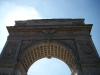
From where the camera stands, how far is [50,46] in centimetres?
1802

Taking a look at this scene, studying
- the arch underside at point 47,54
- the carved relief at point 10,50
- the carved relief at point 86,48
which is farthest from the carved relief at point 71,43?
the carved relief at point 10,50

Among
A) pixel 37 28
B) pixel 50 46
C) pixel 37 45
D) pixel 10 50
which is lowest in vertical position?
pixel 10 50

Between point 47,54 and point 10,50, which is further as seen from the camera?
point 47,54

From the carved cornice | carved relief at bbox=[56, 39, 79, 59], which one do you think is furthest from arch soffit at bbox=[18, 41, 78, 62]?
the carved cornice

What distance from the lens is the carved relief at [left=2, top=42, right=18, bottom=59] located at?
1583 centimetres

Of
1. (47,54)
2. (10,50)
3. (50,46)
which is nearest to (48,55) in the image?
(47,54)

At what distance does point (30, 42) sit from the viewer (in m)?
17.4

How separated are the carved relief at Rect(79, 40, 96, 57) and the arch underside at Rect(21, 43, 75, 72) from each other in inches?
83.5

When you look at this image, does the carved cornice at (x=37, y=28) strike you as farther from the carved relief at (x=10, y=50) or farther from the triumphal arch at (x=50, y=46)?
the carved relief at (x=10, y=50)

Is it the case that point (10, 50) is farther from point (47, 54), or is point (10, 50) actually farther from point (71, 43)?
point (71, 43)

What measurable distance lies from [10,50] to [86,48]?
10.5 meters

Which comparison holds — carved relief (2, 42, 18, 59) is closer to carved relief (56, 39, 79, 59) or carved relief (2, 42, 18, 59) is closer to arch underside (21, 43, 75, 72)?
arch underside (21, 43, 75, 72)

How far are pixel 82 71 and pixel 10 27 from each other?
41.5 feet

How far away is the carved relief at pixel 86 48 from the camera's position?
50.9ft
